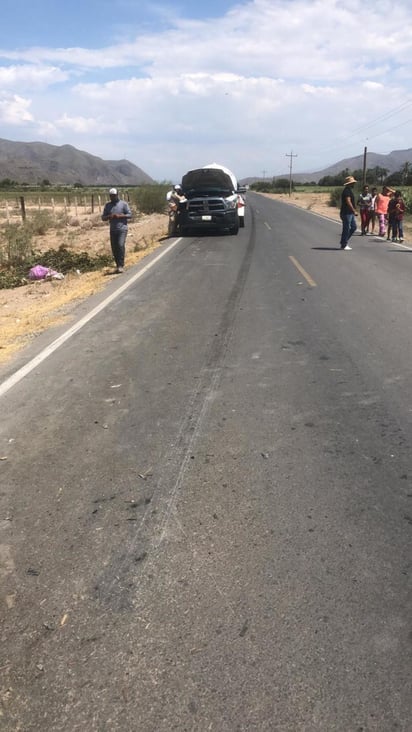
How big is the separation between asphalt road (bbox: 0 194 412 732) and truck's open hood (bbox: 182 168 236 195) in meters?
14.0

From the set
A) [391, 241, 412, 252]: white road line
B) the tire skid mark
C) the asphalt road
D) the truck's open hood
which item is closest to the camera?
the asphalt road

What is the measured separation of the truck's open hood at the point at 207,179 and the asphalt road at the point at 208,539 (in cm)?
1402

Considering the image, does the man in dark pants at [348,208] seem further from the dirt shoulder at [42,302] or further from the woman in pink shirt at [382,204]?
the dirt shoulder at [42,302]

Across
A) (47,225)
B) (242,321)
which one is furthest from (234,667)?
(47,225)

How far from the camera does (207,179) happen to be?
19812 millimetres

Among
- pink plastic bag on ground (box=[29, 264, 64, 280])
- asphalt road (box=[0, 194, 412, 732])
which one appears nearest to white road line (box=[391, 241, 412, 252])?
pink plastic bag on ground (box=[29, 264, 64, 280])

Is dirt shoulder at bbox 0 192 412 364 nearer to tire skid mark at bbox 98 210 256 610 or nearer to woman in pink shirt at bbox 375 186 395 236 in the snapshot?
woman in pink shirt at bbox 375 186 395 236

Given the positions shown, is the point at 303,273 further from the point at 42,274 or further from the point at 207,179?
the point at 207,179

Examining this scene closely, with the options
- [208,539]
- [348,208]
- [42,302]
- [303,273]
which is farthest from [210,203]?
[208,539]

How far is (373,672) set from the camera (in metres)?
2.32

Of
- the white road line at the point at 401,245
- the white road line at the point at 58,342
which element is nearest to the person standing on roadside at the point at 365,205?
the white road line at the point at 401,245

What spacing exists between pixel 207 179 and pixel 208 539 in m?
18.2

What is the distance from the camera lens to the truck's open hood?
772 inches

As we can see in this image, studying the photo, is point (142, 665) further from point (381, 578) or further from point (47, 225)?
point (47, 225)
